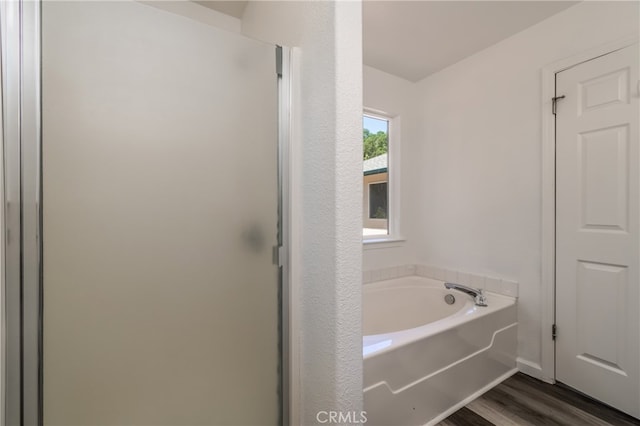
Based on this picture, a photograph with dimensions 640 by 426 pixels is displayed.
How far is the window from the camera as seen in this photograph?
2.58 meters

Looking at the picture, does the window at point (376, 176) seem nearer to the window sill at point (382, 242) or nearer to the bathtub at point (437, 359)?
the window sill at point (382, 242)

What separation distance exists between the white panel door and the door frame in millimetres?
30

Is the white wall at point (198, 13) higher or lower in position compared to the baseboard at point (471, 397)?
higher

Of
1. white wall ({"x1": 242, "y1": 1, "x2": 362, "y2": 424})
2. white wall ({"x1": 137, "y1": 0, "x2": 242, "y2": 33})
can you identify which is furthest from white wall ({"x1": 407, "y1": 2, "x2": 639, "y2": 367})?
white wall ({"x1": 137, "y1": 0, "x2": 242, "y2": 33})

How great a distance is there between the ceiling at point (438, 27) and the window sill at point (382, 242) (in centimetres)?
149

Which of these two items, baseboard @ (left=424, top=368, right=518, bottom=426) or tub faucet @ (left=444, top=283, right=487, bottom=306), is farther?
tub faucet @ (left=444, top=283, right=487, bottom=306)

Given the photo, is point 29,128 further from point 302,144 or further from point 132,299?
point 302,144

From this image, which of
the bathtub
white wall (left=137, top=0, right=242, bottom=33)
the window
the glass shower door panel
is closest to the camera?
the glass shower door panel

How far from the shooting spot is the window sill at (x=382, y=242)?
239cm

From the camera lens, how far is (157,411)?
0.89m

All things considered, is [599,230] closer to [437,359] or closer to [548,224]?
[548,224]

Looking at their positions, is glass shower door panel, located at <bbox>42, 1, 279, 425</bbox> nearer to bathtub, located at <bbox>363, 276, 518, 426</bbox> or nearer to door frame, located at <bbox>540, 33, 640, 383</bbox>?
bathtub, located at <bbox>363, 276, 518, 426</bbox>

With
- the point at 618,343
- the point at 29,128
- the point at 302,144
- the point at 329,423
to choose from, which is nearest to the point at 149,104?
the point at 29,128

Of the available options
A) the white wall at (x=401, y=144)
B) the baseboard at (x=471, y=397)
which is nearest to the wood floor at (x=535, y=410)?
the baseboard at (x=471, y=397)
